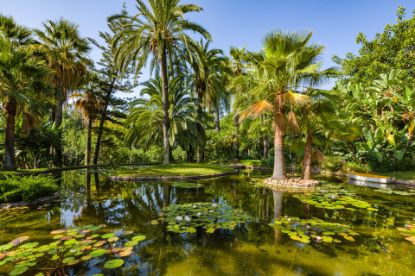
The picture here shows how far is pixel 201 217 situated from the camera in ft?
20.2

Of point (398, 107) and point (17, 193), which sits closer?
point (17, 193)

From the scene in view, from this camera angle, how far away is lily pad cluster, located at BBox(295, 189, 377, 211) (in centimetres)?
753

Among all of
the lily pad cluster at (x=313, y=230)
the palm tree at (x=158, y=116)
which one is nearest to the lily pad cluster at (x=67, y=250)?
the lily pad cluster at (x=313, y=230)

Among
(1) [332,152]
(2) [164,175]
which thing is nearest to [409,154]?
(1) [332,152]

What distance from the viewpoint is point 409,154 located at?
705 inches

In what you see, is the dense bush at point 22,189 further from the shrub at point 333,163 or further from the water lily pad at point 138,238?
the shrub at point 333,163

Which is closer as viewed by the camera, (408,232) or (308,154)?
(408,232)

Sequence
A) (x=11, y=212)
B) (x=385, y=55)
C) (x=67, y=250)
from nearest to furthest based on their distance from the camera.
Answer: (x=67, y=250) → (x=11, y=212) → (x=385, y=55)

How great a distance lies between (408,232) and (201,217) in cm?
499

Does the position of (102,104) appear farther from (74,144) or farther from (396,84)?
(396,84)

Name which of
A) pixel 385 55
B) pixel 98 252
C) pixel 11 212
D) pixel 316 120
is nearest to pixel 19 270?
pixel 98 252

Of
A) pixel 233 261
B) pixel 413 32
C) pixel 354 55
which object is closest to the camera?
pixel 233 261

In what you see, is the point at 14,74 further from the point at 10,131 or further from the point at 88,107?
the point at 88,107

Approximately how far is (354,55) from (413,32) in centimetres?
554
